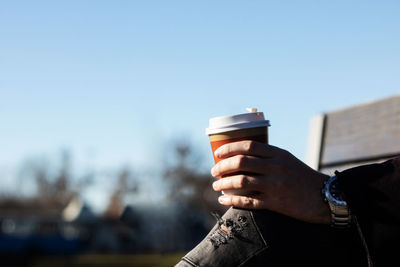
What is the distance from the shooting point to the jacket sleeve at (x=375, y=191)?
1271 mm

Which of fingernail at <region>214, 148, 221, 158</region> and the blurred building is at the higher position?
fingernail at <region>214, 148, 221, 158</region>

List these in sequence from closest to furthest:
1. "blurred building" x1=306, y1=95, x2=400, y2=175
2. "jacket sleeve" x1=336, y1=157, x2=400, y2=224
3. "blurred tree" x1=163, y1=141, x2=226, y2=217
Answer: "jacket sleeve" x1=336, y1=157, x2=400, y2=224, "blurred building" x1=306, y1=95, x2=400, y2=175, "blurred tree" x1=163, y1=141, x2=226, y2=217

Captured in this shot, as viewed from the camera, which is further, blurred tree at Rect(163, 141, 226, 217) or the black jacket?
blurred tree at Rect(163, 141, 226, 217)

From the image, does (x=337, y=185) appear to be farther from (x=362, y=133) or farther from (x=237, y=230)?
(x=362, y=133)

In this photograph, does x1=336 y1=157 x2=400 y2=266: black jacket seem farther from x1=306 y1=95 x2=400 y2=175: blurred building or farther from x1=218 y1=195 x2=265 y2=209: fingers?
x1=306 y1=95 x2=400 y2=175: blurred building

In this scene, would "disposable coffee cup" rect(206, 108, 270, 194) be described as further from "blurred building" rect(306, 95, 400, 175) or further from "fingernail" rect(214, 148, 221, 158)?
"blurred building" rect(306, 95, 400, 175)

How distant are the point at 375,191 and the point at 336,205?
11 centimetres

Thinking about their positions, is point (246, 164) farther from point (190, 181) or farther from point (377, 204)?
point (190, 181)

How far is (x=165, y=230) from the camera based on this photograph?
27.4m

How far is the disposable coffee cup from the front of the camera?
134cm

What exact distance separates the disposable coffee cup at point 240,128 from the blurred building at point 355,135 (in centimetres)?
103

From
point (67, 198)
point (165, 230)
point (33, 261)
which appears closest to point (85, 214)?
point (67, 198)

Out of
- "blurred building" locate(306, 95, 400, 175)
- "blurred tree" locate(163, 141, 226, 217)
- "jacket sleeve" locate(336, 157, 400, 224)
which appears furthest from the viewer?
"blurred tree" locate(163, 141, 226, 217)

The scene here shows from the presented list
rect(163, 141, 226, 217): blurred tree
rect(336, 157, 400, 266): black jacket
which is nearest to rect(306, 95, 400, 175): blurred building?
rect(336, 157, 400, 266): black jacket
